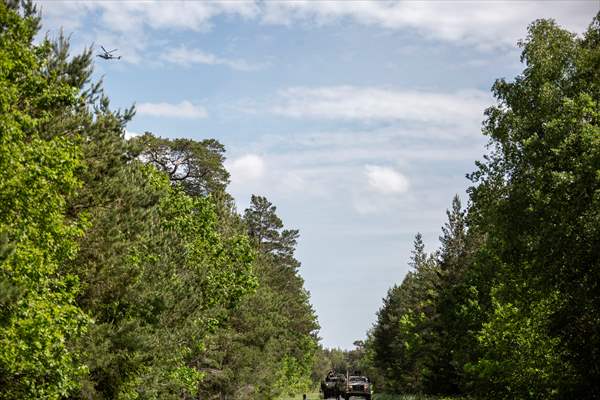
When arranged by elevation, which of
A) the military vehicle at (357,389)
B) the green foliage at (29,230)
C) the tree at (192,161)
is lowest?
the military vehicle at (357,389)

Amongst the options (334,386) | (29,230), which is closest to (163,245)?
(29,230)

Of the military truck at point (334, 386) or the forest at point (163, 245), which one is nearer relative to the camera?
the forest at point (163, 245)

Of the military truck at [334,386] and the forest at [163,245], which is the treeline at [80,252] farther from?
the military truck at [334,386]

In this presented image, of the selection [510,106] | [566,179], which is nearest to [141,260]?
[566,179]

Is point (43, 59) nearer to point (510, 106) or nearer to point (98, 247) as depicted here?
point (98, 247)

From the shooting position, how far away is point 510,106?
1329 inches

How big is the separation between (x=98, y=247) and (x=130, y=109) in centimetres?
444

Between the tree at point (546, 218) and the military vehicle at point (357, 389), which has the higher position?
the tree at point (546, 218)

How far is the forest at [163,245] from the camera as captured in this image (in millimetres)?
17172

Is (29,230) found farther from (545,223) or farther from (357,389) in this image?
(357,389)

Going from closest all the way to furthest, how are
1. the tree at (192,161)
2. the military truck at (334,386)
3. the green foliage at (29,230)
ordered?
the green foliage at (29,230) < the tree at (192,161) < the military truck at (334,386)

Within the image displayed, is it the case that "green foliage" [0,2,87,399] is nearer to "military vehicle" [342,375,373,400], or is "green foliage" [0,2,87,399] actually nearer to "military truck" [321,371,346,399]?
"military vehicle" [342,375,373,400]

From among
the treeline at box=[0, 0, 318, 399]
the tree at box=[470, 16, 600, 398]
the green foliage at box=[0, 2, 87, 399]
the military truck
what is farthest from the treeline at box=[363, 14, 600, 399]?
the military truck

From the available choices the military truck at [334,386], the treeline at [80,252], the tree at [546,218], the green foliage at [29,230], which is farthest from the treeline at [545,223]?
the military truck at [334,386]
